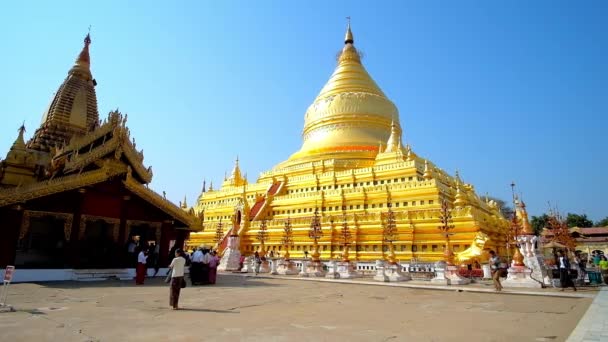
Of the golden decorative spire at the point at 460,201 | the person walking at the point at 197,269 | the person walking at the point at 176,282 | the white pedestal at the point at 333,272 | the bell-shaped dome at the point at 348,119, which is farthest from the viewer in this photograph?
the bell-shaped dome at the point at 348,119

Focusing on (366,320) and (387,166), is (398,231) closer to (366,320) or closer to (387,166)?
(387,166)

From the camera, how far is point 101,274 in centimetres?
1378

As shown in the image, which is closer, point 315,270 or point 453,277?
point 453,277

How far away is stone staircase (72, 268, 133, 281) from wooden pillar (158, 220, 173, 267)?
1.92 m

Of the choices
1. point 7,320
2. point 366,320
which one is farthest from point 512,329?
point 7,320

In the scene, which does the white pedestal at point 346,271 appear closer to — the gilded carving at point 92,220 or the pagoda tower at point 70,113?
the gilded carving at point 92,220

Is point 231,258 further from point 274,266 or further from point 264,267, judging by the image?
point 274,266

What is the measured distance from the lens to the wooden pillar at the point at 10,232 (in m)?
11.8

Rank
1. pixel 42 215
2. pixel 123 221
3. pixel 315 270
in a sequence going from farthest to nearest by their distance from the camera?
pixel 315 270 < pixel 123 221 < pixel 42 215

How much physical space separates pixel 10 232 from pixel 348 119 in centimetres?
2874

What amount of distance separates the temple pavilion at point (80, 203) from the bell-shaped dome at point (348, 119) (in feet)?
63.6

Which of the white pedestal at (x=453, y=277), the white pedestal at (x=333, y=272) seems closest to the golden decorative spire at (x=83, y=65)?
the white pedestal at (x=333, y=272)

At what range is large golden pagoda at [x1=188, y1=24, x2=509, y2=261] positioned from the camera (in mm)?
23203

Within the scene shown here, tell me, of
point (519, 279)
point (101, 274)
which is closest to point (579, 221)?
point (519, 279)
